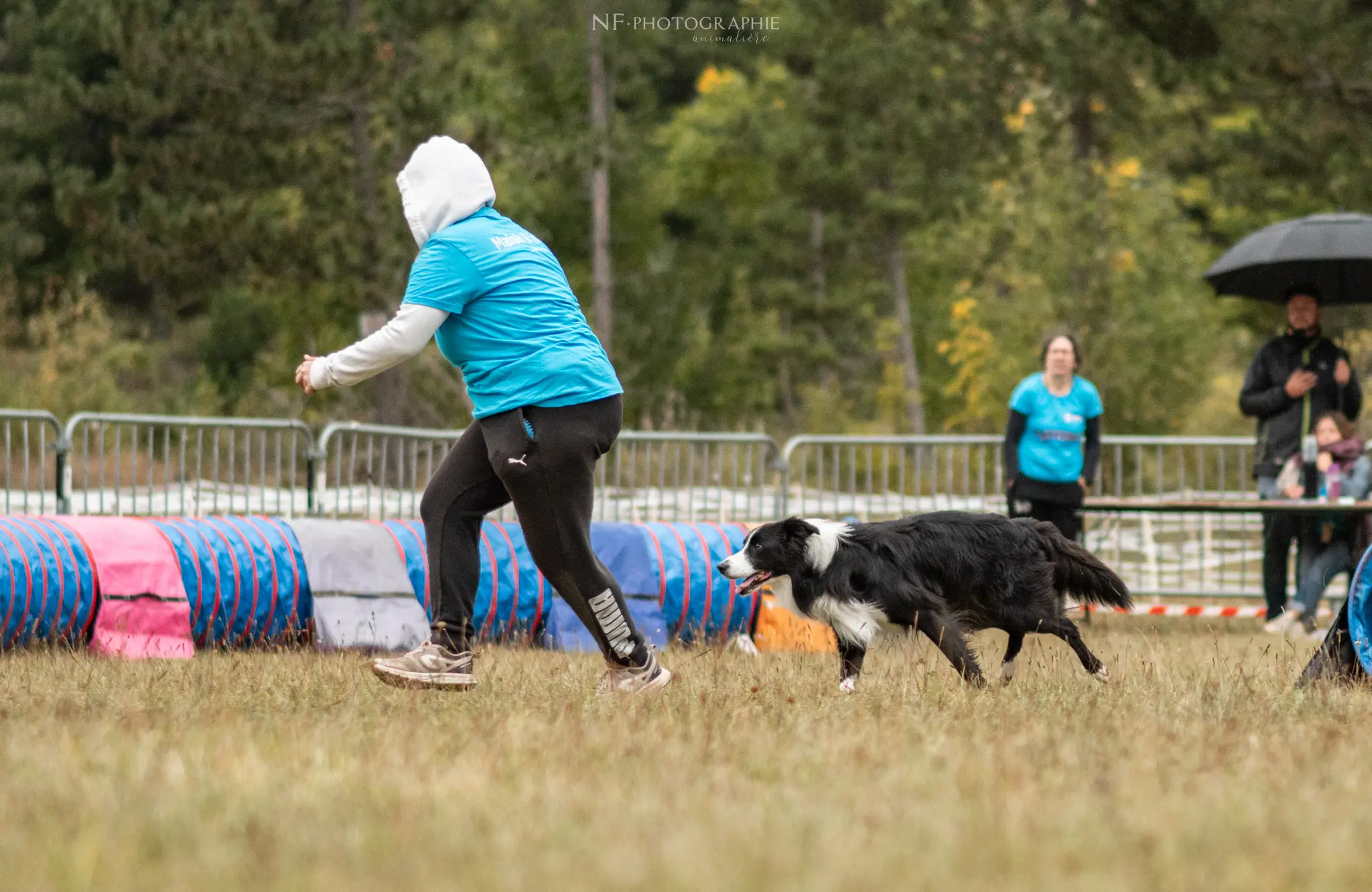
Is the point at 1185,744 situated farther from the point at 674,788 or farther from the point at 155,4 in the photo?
the point at 155,4

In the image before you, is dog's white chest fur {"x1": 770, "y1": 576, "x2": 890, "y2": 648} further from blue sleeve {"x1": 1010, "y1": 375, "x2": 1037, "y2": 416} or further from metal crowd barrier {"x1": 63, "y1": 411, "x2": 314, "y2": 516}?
metal crowd barrier {"x1": 63, "y1": 411, "x2": 314, "y2": 516}

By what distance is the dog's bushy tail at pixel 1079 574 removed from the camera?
707cm

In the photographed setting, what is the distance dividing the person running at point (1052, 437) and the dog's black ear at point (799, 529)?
3520 millimetres

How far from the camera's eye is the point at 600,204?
2847cm

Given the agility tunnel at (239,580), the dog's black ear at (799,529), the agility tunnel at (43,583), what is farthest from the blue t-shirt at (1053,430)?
the agility tunnel at (43,583)

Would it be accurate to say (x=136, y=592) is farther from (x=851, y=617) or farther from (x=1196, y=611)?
(x=1196, y=611)

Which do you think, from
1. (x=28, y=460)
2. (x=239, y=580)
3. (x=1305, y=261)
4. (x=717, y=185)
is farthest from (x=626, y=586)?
(x=717, y=185)

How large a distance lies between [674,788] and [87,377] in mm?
23878

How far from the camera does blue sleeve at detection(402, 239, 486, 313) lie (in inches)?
214

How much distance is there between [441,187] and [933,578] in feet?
8.19

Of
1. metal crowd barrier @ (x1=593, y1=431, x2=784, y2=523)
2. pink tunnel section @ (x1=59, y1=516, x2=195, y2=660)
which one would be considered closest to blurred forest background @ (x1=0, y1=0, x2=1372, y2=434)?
metal crowd barrier @ (x1=593, y1=431, x2=784, y2=523)

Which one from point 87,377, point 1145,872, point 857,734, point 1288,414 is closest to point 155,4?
point 87,377

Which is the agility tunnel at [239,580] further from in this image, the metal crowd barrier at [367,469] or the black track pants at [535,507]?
the metal crowd barrier at [367,469]

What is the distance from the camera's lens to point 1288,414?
11.2 m
